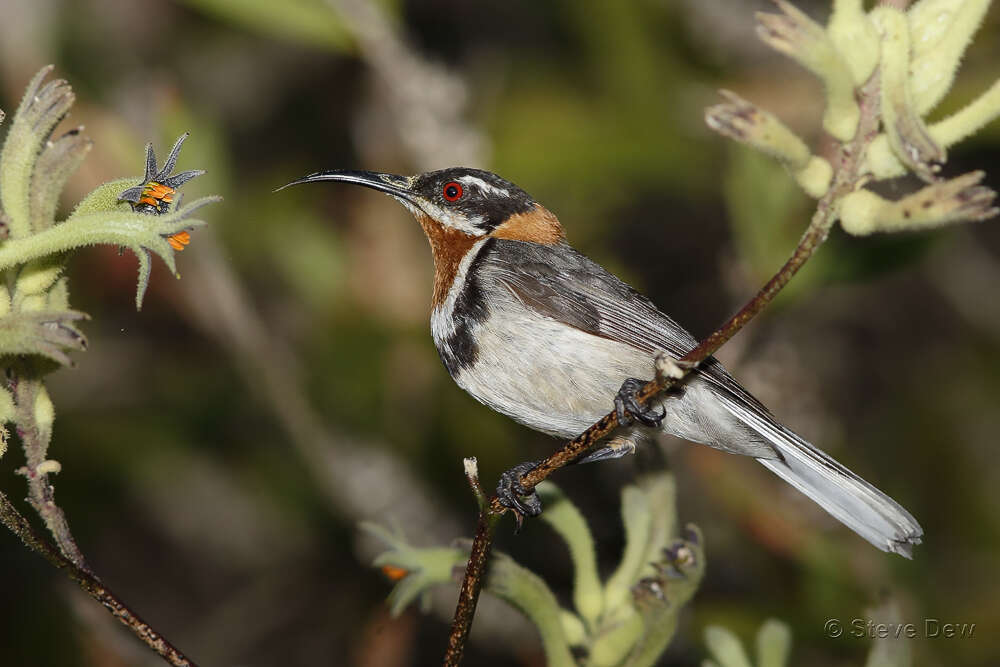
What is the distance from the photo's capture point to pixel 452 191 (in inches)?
176

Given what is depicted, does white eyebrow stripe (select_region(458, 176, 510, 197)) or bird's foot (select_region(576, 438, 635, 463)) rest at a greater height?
white eyebrow stripe (select_region(458, 176, 510, 197))

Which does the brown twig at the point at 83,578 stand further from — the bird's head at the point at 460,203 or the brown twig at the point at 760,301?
the bird's head at the point at 460,203

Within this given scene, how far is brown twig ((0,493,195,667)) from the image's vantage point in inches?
92.6

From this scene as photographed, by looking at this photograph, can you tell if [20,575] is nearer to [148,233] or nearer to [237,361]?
[237,361]

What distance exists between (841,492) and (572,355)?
106 cm

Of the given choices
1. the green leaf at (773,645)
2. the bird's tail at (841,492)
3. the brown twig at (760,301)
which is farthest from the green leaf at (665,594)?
the bird's tail at (841,492)

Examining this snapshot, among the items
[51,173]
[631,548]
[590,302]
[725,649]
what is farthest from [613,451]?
[51,173]

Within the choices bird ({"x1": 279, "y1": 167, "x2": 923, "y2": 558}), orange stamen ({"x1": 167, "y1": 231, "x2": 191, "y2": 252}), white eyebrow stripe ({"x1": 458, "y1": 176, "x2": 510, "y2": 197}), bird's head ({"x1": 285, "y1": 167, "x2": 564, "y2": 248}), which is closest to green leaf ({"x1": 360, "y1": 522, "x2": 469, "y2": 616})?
bird ({"x1": 279, "y1": 167, "x2": 923, "y2": 558})

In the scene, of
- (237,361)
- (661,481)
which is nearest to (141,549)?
(237,361)

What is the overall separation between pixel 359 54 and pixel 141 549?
4128 mm

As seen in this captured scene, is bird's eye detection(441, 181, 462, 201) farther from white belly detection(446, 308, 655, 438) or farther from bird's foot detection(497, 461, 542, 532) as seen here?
bird's foot detection(497, 461, 542, 532)

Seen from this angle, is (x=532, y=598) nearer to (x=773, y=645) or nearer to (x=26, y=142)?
(x=773, y=645)

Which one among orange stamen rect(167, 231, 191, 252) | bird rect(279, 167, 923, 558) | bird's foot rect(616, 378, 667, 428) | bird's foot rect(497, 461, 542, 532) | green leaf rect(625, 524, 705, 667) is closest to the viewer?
orange stamen rect(167, 231, 191, 252)

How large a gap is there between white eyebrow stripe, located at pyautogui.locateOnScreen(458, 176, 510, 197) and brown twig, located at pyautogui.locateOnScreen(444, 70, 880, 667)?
205 centimetres
